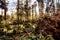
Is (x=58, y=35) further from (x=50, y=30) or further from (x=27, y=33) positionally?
(x=27, y=33)

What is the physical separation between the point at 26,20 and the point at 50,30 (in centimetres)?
55

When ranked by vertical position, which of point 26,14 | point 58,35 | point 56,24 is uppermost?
point 26,14

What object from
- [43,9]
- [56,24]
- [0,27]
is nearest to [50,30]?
[56,24]

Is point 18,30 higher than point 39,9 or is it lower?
lower

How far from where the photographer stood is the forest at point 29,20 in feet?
10.3

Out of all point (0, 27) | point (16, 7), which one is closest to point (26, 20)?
point (16, 7)

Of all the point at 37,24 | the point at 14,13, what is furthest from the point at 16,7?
the point at 37,24

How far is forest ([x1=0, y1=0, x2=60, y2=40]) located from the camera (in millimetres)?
3133

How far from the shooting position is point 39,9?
10.9ft

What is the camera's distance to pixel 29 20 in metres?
3.25

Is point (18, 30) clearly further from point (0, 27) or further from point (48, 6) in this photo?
point (48, 6)

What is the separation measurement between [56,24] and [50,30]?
18 cm

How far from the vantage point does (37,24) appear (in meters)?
3.18

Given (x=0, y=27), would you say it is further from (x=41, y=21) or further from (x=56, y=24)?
(x=56, y=24)
